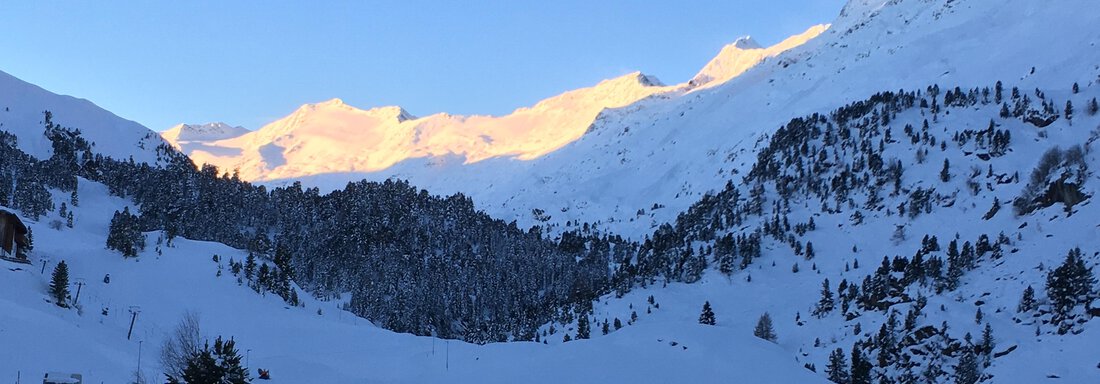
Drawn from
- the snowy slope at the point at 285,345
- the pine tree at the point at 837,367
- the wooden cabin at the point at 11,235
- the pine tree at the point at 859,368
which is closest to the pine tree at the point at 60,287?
the snowy slope at the point at 285,345

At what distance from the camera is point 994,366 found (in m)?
84.2

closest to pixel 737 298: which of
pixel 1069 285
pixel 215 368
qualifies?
pixel 1069 285

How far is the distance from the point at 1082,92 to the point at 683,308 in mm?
88802

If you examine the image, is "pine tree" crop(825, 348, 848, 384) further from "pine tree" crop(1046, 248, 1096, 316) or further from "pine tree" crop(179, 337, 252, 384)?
"pine tree" crop(179, 337, 252, 384)

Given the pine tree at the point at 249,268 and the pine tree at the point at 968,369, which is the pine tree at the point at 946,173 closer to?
the pine tree at the point at 968,369

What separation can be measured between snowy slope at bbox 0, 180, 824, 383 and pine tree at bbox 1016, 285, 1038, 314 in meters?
46.3

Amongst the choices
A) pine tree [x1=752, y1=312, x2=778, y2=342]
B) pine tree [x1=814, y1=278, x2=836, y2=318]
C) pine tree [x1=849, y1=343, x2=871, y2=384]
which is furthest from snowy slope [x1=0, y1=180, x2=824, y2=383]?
pine tree [x1=814, y1=278, x2=836, y2=318]

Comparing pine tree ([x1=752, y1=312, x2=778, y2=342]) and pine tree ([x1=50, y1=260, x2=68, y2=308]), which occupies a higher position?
pine tree ([x1=50, y1=260, x2=68, y2=308])

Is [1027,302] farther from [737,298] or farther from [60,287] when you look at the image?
[60,287]

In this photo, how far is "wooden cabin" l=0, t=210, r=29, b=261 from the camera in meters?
63.3

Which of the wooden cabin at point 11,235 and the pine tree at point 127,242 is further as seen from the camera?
the pine tree at point 127,242

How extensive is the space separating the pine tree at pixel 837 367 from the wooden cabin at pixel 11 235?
8273cm

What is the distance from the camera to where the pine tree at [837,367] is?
309 ft

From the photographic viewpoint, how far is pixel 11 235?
2554 inches
